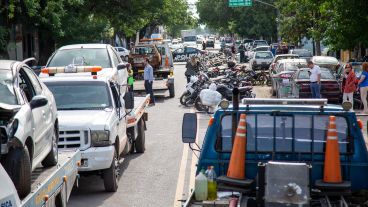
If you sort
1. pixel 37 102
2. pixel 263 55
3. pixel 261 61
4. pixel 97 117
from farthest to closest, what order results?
pixel 263 55 < pixel 261 61 < pixel 97 117 < pixel 37 102

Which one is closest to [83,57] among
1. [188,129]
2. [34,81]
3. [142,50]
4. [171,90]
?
[34,81]

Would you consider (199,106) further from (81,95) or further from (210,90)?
(81,95)

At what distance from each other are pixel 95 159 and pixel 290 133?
17.2 feet

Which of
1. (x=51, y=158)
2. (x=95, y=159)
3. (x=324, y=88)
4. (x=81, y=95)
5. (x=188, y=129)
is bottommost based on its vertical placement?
(x=324, y=88)

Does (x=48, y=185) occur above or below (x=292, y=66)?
above

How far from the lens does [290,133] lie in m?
7.97

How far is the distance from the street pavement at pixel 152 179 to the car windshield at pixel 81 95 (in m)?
1.41

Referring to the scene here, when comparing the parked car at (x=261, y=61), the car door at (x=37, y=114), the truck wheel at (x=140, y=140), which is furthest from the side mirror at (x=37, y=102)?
the parked car at (x=261, y=61)

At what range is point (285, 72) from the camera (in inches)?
1225

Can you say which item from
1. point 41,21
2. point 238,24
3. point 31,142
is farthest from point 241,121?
point 238,24

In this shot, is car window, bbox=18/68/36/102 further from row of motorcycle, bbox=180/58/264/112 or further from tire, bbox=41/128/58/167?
row of motorcycle, bbox=180/58/264/112

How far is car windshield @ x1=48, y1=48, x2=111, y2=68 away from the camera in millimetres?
19016

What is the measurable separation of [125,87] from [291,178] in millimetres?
13018

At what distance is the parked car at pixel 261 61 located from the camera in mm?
49156
